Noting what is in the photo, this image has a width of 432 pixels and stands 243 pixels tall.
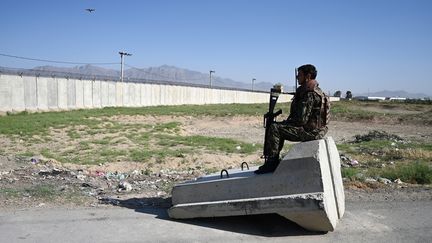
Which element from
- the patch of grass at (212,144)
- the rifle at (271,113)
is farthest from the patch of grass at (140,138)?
the rifle at (271,113)

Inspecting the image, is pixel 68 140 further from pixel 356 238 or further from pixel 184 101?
pixel 184 101

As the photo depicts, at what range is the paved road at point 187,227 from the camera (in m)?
5.20

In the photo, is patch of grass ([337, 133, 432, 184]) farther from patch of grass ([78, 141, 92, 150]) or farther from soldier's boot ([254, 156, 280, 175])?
patch of grass ([78, 141, 92, 150])

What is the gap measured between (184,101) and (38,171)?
44.8 meters

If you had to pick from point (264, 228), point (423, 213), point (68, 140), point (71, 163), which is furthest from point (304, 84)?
point (68, 140)

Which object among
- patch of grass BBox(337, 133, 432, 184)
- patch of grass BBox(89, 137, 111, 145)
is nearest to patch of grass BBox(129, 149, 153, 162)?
Result: patch of grass BBox(89, 137, 111, 145)

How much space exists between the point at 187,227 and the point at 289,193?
134cm

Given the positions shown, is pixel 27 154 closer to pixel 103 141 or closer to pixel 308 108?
pixel 103 141

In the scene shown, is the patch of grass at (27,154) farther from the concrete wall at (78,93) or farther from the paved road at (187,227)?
the concrete wall at (78,93)

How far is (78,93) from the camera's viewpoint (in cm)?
3428

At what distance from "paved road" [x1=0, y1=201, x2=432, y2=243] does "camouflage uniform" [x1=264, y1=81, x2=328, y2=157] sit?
40.8 inches

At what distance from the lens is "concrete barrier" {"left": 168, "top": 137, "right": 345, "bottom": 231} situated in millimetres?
5187

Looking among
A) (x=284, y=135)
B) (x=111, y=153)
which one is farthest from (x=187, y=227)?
(x=111, y=153)

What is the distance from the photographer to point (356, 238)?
5.27 meters
